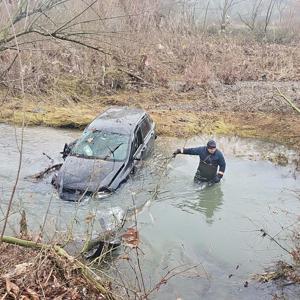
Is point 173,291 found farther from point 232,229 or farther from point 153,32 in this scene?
point 153,32

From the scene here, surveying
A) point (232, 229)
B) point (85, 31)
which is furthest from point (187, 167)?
point (85, 31)

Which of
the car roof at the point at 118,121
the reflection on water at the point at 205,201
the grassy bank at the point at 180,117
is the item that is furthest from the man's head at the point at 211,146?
the grassy bank at the point at 180,117

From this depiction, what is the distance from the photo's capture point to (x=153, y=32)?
23.0 metres

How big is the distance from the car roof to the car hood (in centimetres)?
115

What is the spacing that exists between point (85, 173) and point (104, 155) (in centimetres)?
84

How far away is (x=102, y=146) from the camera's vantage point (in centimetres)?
1147

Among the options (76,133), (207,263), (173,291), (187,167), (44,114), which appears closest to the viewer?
(173,291)

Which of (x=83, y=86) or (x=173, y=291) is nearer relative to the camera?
(x=173, y=291)

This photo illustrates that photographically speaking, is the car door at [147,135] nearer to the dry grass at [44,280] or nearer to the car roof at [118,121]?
the car roof at [118,121]

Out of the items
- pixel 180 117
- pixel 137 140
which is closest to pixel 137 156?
pixel 137 140

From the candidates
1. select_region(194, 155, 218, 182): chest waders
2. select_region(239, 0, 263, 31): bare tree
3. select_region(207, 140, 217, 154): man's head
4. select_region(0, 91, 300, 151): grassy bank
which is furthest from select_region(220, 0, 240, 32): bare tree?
select_region(207, 140, 217, 154): man's head

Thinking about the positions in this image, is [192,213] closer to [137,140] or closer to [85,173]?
[137,140]

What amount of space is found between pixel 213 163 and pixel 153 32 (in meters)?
12.6

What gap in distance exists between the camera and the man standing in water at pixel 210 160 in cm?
1174
